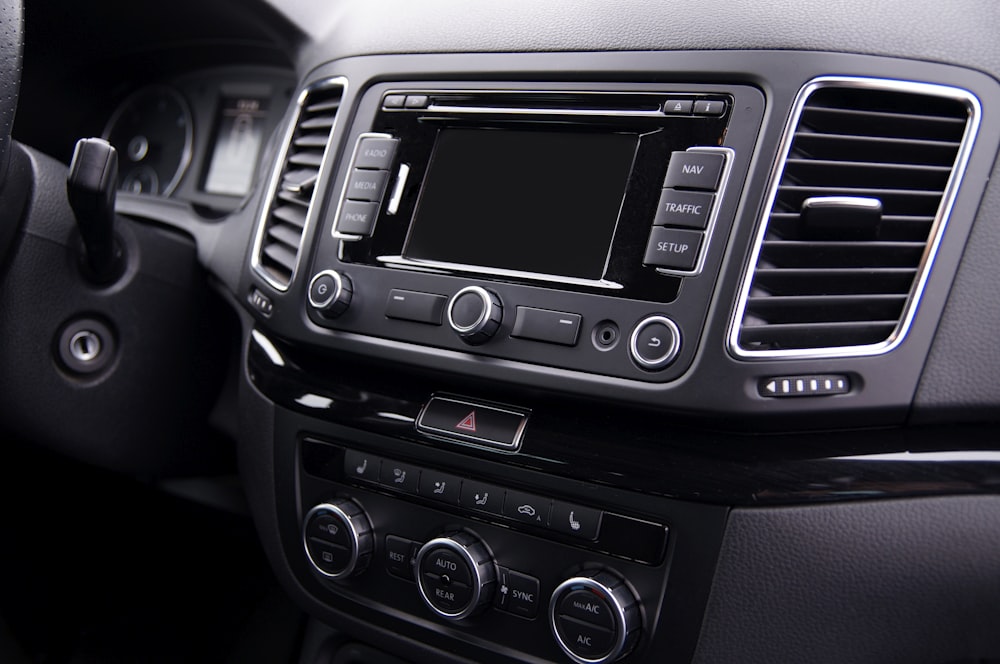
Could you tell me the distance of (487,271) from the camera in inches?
36.8

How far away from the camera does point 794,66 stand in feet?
2.71

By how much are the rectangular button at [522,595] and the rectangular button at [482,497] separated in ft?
0.22

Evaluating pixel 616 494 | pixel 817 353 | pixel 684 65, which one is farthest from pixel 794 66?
pixel 616 494

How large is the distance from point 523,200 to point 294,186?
336 mm

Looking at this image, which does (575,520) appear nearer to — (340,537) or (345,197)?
(340,537)

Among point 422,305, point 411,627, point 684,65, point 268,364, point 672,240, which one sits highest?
point 684,65

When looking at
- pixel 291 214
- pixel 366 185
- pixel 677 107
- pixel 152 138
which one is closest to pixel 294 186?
pixel 291 214

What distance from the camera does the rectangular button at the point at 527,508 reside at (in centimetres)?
90

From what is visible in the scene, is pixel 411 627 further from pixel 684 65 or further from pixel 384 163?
pixel 684 65

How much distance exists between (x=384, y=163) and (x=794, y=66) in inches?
17.5

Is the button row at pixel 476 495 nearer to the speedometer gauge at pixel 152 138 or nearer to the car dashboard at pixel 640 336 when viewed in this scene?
the car dashboard at pixel 640 336

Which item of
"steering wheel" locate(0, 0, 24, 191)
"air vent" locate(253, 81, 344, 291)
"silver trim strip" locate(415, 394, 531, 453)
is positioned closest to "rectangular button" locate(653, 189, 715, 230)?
"silver trim strip" locate(415, 394, 531, 453)

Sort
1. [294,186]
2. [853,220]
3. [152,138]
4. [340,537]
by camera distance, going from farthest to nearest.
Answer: [152,138] < [294,186] < [340,537] < [853,220]

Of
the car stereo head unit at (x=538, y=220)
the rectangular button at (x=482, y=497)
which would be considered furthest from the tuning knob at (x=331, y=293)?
the rectangular button at (x=482, y=497)
